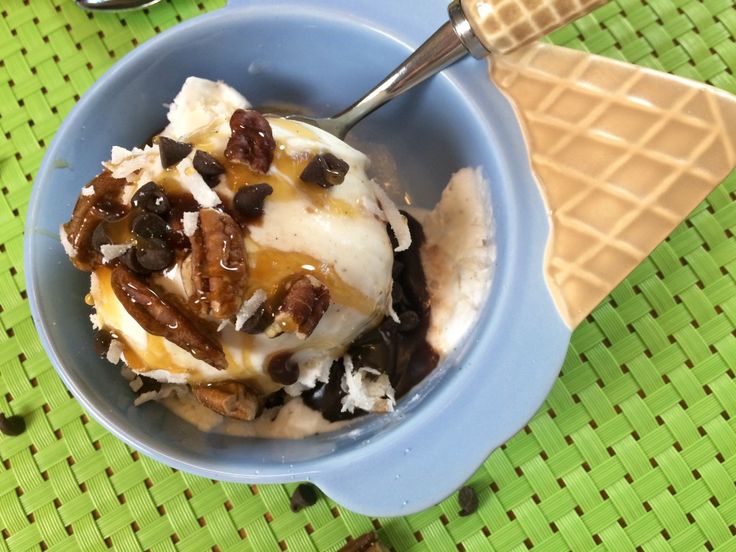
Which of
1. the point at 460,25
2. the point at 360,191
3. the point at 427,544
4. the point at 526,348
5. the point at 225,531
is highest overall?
the point at 460,25

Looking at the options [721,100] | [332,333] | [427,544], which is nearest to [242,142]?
[332,333]

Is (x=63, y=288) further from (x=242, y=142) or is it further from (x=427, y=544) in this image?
(x=427, y=544)

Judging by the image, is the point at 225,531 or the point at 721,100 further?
the point at 225,531

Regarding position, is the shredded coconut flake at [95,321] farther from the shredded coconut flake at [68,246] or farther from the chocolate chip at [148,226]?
the chocolate chip at [148,226]

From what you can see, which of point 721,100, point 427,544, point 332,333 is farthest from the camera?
point 427,544

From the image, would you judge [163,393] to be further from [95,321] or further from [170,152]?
[170,152]

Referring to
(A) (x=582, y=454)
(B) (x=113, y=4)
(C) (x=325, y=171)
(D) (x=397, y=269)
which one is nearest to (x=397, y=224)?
(D) (x=397, y=269)

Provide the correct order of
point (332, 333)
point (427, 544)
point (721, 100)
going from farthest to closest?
point (427, 544)
point (332, 333)
point (721, 100)

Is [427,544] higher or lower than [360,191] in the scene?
lower
